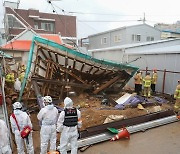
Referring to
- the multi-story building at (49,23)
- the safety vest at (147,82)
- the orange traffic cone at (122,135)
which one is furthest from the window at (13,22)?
the orange traffic cone at (122,135)

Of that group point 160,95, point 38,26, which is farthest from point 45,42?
point 38,26

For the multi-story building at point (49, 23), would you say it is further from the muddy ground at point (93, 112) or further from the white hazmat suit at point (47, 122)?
the white hazmat suit at point (47, 122)

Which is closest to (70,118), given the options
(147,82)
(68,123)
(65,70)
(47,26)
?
(68,123)

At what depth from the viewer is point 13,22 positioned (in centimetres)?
2550

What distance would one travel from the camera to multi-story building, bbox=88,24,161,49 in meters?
26.9

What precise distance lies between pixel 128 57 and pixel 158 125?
8470mm

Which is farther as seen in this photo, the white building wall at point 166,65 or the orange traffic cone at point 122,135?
the white building wall at point 166,65

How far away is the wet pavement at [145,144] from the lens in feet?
17.7

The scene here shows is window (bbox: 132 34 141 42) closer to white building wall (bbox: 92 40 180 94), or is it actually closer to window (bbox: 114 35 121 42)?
window (bbox: 114 35 121 42)

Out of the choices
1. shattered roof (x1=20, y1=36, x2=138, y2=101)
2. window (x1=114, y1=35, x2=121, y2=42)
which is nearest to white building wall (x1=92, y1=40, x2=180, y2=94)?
shattered roof (x1=20, y1=36, x2=138, y2=101)

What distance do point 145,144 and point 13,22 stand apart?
2491cm

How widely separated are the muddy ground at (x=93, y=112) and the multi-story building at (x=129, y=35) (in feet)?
59.4

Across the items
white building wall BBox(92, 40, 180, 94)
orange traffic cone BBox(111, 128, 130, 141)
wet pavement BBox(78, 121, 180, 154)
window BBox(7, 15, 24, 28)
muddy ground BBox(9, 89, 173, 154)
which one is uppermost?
window BBox(7, 15, 24, 28)

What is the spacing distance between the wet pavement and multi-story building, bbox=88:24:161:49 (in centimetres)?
2168
